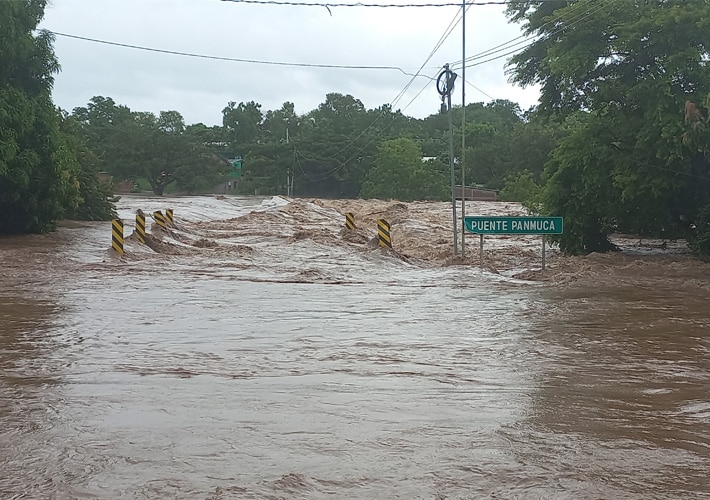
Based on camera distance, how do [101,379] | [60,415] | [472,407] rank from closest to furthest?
[60,415]
[472,407]
[101,379]

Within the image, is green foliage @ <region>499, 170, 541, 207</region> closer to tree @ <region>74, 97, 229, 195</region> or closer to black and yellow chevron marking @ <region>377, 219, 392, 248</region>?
tree @ <region>74, 97, 229, 195</region>

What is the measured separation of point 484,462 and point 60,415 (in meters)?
3.69

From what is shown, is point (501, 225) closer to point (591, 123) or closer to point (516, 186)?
point (591, 123)

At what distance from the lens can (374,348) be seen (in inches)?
398

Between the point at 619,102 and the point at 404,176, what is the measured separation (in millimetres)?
54853

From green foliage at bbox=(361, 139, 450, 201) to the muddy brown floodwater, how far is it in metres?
57.8

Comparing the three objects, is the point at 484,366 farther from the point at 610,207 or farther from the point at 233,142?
the point at 233,142

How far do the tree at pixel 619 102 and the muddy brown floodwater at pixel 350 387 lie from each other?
3.27 m

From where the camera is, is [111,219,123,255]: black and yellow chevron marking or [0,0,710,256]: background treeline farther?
[111,219,123,255]: black and yellow chevron marking

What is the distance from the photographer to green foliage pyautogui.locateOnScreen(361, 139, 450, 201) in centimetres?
7594

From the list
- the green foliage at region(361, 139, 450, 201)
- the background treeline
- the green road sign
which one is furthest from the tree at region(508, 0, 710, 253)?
the green foliage at region(361, 139, 450, 201)

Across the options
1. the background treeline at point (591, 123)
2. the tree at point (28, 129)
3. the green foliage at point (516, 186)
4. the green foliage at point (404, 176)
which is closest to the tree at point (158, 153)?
the green foliage at point (404, 176)

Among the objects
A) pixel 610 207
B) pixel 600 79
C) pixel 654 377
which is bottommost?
pixel 654 377

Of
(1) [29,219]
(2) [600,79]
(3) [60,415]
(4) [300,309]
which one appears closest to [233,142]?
(1) [29,219]
